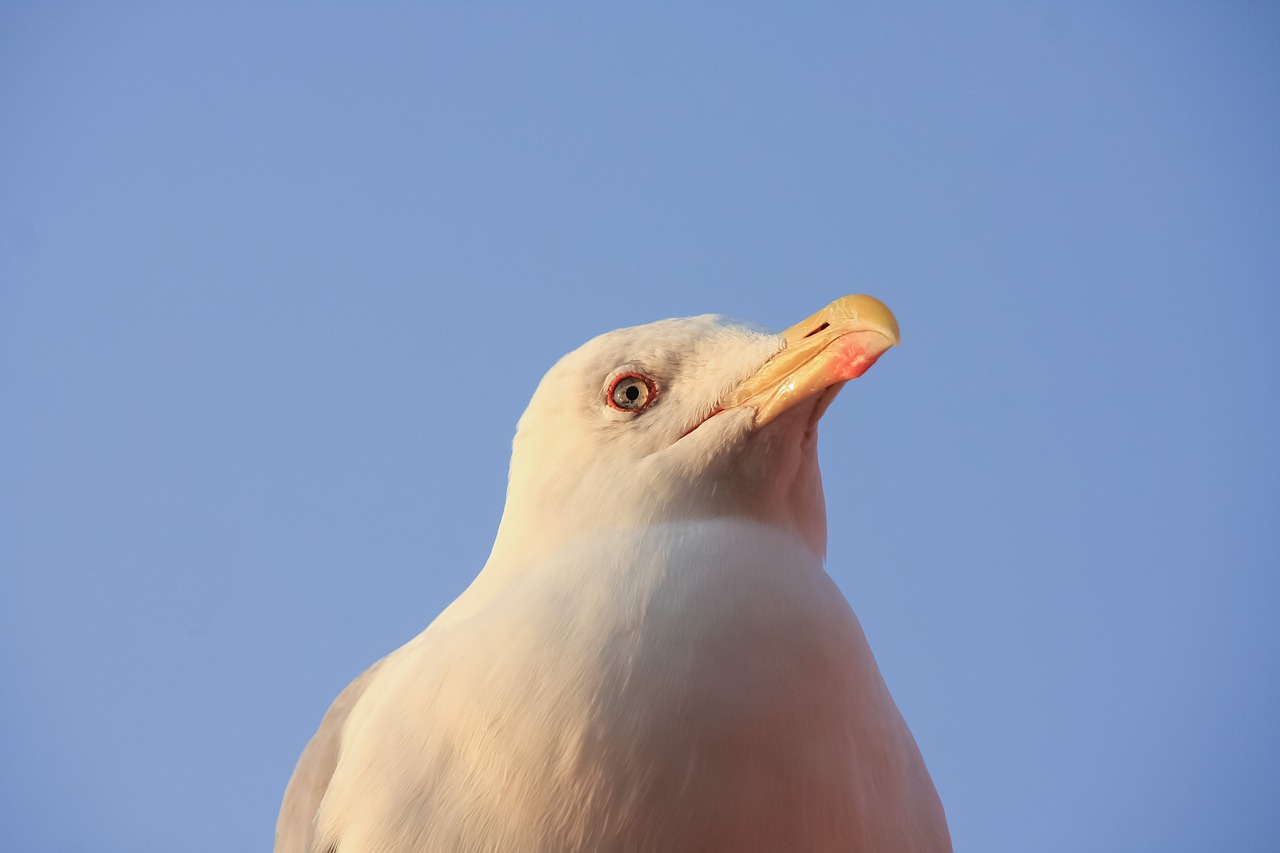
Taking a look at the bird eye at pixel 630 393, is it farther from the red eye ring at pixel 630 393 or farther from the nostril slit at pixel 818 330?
the nostril slit at pixel 818 330

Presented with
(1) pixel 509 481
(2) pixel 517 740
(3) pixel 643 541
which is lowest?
(2) pixel 517 740

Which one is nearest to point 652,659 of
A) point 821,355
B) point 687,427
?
point 687,427

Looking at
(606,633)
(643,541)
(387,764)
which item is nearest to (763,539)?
(643,541)

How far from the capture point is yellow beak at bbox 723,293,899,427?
Result: 6.46 ft

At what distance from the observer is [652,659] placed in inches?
68.9

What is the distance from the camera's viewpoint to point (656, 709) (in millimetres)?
1705

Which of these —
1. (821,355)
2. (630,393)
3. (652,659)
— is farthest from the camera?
(630,393)

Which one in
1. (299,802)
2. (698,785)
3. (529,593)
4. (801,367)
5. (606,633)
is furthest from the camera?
(299,802)

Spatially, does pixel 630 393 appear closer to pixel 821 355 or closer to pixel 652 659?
pixel 821 355

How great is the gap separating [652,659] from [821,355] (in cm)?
63

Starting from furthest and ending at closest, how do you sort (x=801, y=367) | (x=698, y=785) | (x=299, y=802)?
(x=299, y=802), (x=801, y=367), (x=698, y=785)

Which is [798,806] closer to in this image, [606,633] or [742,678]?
[742,678]

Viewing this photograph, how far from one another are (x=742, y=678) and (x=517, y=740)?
346 millimetres

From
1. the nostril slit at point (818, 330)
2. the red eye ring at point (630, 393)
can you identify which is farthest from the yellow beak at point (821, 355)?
the red eye ring at point (630, 393)
